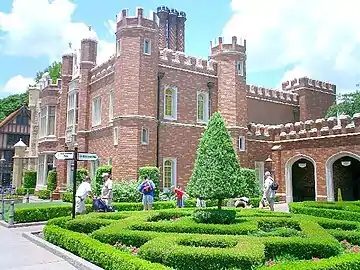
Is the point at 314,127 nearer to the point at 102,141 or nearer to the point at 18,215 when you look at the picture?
the point at 102,141

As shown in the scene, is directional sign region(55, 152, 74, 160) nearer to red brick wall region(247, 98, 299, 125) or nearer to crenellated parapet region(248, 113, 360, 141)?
crenellated parapet region(248, 113, 360, 141)

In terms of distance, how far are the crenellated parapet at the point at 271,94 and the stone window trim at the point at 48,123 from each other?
15846mm

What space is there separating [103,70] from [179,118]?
592 cm

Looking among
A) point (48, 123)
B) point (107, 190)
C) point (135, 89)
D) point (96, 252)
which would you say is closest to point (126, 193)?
point (107, 190)

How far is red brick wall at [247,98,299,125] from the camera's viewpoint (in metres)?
28.6

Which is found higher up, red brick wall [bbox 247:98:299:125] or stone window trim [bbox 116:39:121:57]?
stone window trim [bbox 116:39:121:57]

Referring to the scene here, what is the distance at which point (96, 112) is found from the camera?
2553 cm

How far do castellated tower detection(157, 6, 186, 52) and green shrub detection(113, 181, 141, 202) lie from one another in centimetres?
1572

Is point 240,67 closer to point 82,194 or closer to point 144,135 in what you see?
point 144,135

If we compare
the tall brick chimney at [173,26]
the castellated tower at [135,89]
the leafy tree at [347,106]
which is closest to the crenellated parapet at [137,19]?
the castellated tower at [135,89]

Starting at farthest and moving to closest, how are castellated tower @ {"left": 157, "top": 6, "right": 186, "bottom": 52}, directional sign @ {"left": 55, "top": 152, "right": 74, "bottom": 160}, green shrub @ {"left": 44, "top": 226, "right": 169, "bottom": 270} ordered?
castellated tower @ {"left": 157, "top": 6, "right": 186, "bottom": 52} → directional sign @ {"left": 55, "top": 152, "right": 74, "bottom": 160} → green shrub @ {"left": 44, "top": 226, "right": 169, "bottom": 270}

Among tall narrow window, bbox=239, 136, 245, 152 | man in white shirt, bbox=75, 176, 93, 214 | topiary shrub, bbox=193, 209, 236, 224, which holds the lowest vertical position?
topiary shrub, bbox=193, 209, 236, 224

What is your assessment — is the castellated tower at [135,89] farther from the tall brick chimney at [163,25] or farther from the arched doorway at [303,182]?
the arched doorway at [303,182]

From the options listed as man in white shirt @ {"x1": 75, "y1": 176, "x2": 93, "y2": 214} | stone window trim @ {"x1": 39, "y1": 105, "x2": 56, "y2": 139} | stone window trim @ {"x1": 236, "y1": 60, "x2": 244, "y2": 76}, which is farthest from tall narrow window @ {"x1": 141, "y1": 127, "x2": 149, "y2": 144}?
stone window trim @ {"x1": 39, "y1": 105, "x2": 56, "y2": 139}
